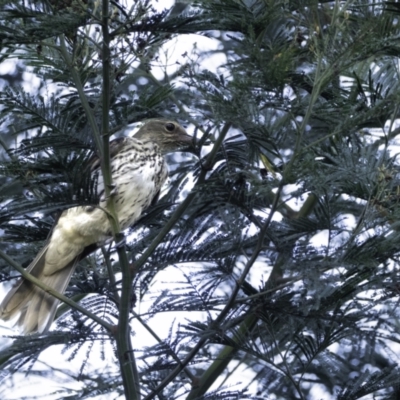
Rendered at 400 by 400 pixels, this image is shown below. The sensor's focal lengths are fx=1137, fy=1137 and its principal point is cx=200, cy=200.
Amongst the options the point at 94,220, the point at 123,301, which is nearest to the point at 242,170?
the point at 123,301

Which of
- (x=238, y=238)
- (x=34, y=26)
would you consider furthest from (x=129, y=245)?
(x=34, y=26)

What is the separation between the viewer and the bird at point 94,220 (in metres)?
4.84

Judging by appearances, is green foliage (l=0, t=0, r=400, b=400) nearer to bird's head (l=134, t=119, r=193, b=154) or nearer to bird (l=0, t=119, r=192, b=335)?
bird (l=0, t=119, r=192, b=335)

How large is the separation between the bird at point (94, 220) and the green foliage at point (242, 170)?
255 mm

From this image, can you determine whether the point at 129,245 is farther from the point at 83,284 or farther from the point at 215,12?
the point at 215,12

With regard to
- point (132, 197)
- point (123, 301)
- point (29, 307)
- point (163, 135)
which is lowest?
point (123, 301)

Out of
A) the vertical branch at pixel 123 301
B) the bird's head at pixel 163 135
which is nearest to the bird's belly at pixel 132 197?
the bird's head at pixel 163 135

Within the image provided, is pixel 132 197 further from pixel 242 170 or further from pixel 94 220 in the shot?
pixel 242 170

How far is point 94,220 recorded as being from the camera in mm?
5137

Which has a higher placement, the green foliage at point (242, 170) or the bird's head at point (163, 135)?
the bird's head at point (163, 135)

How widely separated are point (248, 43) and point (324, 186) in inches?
21.4

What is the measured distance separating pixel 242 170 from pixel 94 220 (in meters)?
1.31

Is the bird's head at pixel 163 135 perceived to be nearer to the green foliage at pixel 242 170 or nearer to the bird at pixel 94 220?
the bird at pixel 94 220

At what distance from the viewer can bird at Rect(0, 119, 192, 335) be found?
4.84 metres
